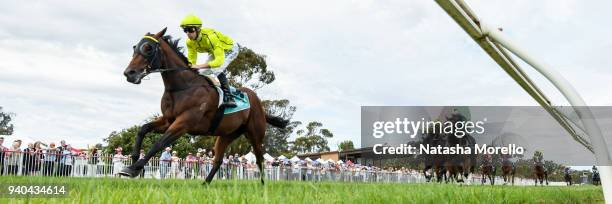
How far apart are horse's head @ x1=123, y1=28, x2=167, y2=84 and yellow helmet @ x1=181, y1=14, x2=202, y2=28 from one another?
417mm

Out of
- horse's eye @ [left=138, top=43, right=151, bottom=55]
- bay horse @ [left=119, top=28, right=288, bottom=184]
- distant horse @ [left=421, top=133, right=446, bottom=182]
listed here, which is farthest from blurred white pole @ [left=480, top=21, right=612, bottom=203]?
distant horse @ [left=421, top=133, right=446, bottom=182]

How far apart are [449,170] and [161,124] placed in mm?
12040

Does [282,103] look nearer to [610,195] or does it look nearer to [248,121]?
[248,121]

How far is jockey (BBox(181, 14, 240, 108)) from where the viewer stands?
23.0 feet

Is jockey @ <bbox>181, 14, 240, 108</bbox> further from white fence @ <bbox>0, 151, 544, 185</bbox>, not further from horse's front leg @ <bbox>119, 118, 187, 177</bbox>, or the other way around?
white fence @ <bbox>0, 151, 544, 185</bbox>

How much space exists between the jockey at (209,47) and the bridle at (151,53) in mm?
458

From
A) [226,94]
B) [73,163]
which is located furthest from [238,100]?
[73,163]

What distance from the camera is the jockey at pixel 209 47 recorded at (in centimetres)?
701

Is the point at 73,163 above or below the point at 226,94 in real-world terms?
below

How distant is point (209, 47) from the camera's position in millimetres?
7316

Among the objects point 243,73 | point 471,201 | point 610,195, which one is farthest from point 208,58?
point 243,73

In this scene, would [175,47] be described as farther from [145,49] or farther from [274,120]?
[274,120]

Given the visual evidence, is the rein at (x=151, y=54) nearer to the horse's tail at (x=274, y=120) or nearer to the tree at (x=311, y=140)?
the horse's tail at (x=274, y=120)

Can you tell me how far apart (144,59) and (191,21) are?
83cm
